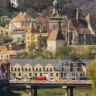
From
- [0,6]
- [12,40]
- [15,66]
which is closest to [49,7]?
[0,6]

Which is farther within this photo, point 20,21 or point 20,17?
point 20,17

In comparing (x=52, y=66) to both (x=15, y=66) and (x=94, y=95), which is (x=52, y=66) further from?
(x=94, y=95)

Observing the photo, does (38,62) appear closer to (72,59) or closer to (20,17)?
(72,59)

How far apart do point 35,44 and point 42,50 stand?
3.94 m

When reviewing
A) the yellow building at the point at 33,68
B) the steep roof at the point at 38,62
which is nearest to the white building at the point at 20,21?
the steep roof at the point at 38,62

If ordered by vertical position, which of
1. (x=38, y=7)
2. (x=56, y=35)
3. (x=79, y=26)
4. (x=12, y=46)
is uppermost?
(x=38, y=7)

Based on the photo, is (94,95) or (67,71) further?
(67,71)

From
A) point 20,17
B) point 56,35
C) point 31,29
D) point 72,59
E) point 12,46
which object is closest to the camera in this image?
point 72,59

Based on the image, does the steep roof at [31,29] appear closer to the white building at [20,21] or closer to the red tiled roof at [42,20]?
the red tiled roof at [42,20]

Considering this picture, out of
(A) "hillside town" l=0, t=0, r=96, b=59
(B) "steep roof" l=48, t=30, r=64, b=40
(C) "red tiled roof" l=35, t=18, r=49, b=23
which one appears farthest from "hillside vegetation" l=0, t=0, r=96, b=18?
(B) "steep roof" l=48, t=30, r=64, b=40

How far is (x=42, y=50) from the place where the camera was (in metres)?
89.2

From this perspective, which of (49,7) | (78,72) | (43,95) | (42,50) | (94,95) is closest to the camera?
(94,95)

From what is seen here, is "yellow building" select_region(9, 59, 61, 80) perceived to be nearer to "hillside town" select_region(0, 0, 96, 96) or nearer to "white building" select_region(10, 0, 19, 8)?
Result: "hillside town" select_region(0, 0, 96, 96)

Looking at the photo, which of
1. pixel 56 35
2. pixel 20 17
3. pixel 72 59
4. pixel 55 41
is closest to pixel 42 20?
pixel 20 17
